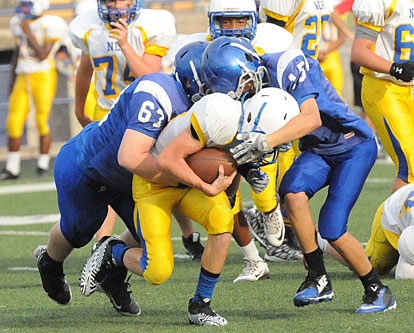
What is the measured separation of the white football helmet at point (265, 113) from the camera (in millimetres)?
3903

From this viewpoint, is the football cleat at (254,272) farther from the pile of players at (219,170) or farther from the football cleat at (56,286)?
the football cleat at (56,286)

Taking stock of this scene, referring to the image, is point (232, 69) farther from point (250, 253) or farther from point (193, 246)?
point (193, 246)

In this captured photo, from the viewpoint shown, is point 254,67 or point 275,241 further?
point 275,241

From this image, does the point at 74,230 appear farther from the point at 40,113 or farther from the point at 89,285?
the point at 40,113

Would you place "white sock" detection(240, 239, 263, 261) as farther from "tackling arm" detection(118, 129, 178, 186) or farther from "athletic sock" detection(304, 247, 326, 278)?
"tackling arm" detection(118, 129, 178, 186)

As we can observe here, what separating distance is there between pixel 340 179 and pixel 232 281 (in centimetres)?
110

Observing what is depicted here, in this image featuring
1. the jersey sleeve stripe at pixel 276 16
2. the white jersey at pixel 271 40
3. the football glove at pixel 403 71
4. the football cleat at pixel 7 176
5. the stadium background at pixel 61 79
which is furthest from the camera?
the stadium background at pixel 61 79

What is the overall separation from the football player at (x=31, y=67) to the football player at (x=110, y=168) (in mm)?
5902

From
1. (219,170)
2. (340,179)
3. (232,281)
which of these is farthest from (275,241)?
(219,170)

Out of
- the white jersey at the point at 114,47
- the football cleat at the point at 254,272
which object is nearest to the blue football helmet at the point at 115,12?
the white jersey at the point at 114,47

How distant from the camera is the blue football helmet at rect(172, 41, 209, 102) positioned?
160 inches

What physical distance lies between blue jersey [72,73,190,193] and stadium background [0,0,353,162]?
7982 mm

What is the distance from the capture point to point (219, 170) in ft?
12.8

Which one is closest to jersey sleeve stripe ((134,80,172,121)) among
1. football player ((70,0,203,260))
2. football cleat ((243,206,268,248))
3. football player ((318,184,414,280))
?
football player ((318,184,414,280))
